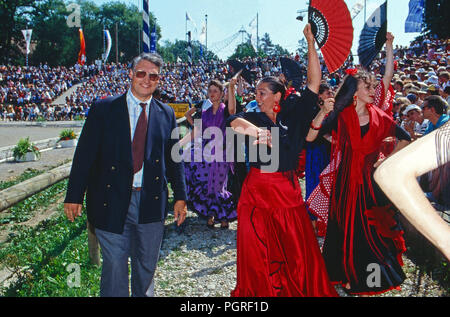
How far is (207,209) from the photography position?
6043mm

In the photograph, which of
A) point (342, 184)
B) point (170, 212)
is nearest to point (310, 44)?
point (342, 184)

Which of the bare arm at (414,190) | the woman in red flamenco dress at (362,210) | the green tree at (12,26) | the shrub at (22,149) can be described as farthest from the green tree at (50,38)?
the bare arm at (414,190)

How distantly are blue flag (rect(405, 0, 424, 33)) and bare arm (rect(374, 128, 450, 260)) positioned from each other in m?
22.1

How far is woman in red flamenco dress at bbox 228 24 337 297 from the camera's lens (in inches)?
124

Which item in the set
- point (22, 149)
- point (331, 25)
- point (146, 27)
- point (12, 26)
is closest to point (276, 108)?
point (331, 25)

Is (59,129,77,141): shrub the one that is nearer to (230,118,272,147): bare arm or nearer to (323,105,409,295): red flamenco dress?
(323,105,409,295): red flamenco dress

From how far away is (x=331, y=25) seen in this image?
324 cm

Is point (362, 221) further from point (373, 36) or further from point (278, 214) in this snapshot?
point (373, 36)

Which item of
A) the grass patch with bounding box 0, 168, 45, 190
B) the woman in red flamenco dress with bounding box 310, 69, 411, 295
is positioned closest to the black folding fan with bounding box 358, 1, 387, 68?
the woman in red flamenco dress with bounding box 310, 69, 411, 295

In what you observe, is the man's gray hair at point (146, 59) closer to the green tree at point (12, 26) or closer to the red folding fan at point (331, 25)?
the red folding fan at point (331, 25)

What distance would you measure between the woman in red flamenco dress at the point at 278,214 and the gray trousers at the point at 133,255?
A: 27.7 inches

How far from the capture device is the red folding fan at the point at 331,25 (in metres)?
3.21
